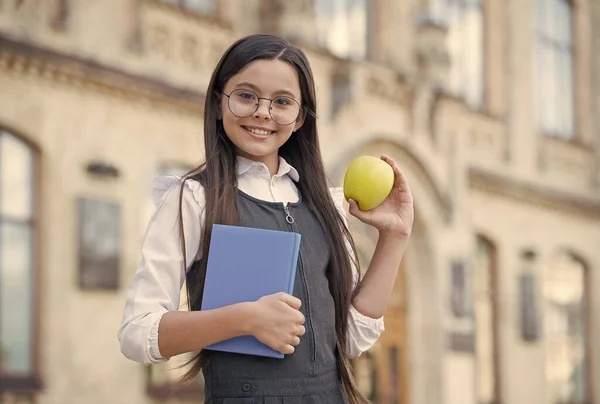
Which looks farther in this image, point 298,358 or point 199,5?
point 199,5

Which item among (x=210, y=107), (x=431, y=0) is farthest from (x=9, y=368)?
(x=431, y=0)

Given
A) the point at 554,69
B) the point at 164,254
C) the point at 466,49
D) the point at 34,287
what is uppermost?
the point at 554,69

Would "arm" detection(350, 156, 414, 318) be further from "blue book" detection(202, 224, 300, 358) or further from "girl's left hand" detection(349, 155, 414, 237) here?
"blue book" detection(202, 224, 300, 358)

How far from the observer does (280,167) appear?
254 centimetres

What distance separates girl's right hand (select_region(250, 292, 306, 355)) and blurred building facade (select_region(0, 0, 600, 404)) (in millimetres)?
6441

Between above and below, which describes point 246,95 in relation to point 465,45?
below

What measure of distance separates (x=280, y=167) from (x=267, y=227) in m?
0.22

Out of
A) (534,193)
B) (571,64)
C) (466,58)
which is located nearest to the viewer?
(466,58)

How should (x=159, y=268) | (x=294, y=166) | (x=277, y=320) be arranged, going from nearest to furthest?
1. (x=277, y=320)
2. (x=159, y=268)
3. (x=294, y=166)

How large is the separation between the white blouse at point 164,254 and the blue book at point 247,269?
9 centimetres

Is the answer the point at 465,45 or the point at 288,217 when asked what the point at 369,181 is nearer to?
the point at 288,217

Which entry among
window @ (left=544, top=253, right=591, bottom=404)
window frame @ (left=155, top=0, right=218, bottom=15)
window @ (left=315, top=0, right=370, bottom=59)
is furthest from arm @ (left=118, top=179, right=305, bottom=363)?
window @ (left=544, top=253, right=591, bottom=404)

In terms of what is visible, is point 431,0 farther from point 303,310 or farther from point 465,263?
point 303,310

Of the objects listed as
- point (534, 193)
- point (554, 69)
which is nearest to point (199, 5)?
point (534, 193)
